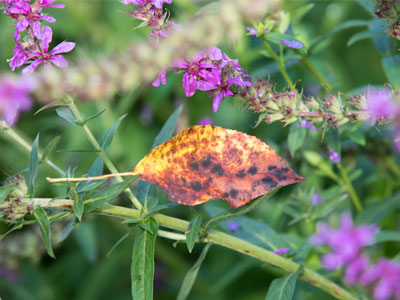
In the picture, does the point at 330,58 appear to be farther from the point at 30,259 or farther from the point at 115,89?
the point at 115,89

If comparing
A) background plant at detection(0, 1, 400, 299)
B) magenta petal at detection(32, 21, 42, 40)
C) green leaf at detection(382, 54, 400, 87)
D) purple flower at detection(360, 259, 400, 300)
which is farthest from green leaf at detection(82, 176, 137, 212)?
green leaf at detection(382, 54, 400, 87)

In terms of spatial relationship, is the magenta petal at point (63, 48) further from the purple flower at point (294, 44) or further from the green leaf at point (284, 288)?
the green leaf at point (284, 288)

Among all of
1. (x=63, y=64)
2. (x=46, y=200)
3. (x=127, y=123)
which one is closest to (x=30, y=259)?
(x=127, y=123)

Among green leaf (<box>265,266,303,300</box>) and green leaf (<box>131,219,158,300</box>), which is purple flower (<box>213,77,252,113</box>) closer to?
green leaf (<box>131,219,158,300</box>)

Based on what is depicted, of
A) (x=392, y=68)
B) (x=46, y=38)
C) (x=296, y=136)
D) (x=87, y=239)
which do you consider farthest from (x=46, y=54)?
(x=87, y=239)

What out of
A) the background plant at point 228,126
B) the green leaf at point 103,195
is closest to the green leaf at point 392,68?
the background plant at point 228,126

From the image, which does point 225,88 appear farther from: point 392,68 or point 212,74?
point 392,68

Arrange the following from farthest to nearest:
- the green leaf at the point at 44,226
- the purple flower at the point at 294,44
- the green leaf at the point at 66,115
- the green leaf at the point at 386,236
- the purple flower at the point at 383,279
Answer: the green leaf at the point at 386,236 → the purple flower at the point at 294,44 → the green leaf at the point at 66,115 → the green leaf at the point at 44,226 → the purple flower at the point at 383,279
